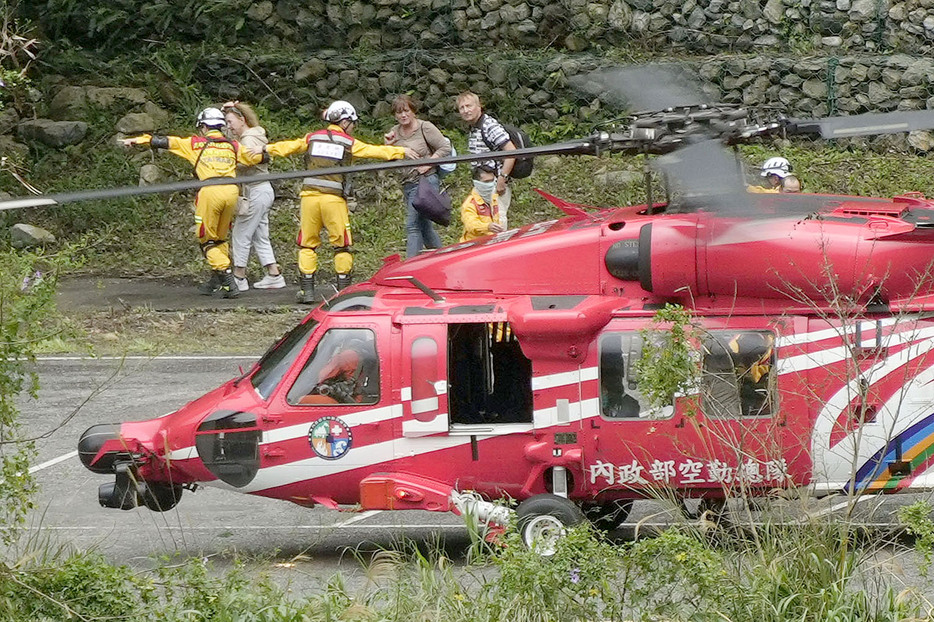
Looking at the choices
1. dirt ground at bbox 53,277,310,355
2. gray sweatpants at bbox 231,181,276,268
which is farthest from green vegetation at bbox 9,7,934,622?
gray sweatpants at bbox 231,181,276,268

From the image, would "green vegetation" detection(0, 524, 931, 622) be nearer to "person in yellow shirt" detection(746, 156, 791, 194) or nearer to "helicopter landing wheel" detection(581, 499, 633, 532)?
"helicopter landing wheel" detection(581, 499, 633, 532)

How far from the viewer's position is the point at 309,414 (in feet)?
32.2

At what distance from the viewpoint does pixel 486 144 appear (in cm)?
1599

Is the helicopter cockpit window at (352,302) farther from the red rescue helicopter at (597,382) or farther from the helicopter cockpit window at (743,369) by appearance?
the helicopter cockpit window at (743,369)

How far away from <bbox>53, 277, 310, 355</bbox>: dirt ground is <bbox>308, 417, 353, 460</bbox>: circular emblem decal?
6.78 meters

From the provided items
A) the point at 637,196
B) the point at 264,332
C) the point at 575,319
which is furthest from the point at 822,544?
the point at 637,196

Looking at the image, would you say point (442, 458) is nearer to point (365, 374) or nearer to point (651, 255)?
point (365, 374)

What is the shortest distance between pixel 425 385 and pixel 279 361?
108cm

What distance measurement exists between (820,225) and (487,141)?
22.3 ft

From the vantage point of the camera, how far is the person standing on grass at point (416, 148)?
17.2 metres

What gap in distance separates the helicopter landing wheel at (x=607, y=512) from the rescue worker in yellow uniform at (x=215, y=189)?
25.8 ft

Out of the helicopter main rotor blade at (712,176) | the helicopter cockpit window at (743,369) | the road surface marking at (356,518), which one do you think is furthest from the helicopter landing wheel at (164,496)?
the helicopter main rotor blade at (712,176)

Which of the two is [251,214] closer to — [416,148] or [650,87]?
[416,148]

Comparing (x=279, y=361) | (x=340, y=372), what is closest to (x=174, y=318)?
(x=279, y=361)
